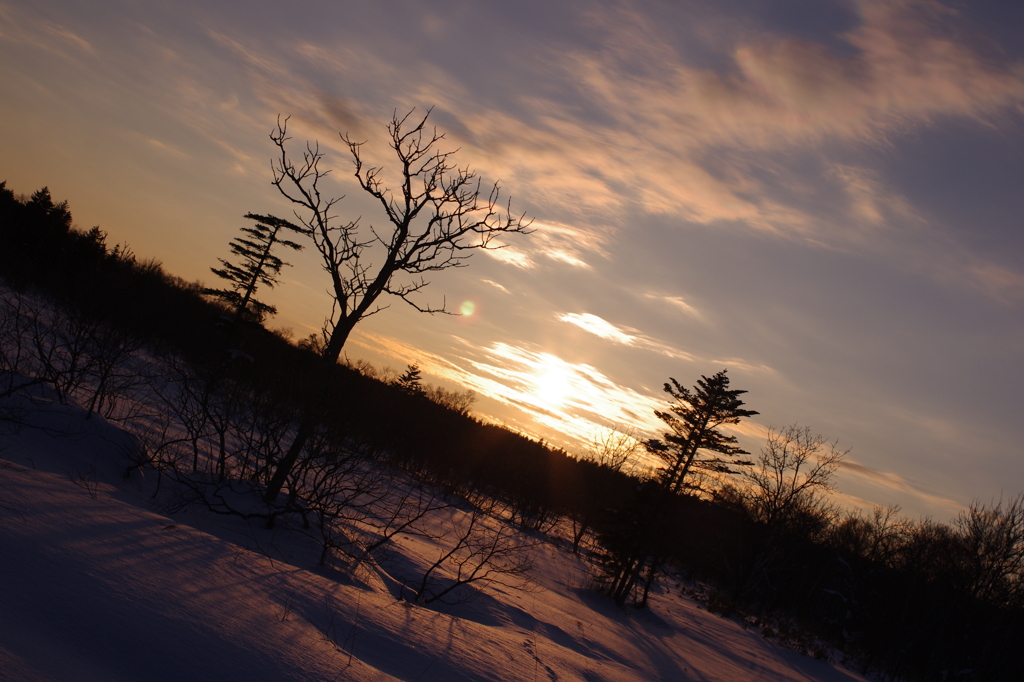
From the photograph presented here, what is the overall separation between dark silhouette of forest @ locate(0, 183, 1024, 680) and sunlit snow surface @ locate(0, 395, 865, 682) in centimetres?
123

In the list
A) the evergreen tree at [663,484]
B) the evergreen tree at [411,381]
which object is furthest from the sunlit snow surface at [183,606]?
the evergreen tree at [411,381]

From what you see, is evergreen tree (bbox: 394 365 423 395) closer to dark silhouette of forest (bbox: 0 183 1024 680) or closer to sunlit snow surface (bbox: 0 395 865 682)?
dark silhouette of forest (bbox: 0 183 1024 680)

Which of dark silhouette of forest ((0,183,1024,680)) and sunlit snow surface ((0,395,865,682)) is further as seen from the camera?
dark silhouette of forest ((0,183,1024,680))

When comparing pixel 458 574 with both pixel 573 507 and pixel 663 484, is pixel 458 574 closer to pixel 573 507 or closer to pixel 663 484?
pixel 663 484

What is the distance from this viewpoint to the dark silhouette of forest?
10.9m

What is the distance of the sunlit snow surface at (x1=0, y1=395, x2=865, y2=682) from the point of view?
3.21 meters

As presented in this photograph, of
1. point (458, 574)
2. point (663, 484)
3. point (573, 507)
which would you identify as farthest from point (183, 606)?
point (573, 507)

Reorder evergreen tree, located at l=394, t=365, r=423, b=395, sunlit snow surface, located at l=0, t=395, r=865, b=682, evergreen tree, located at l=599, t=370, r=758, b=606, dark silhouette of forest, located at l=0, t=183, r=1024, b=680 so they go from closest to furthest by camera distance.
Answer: sunlit snow surface, located at l=0, t=395, r=865, b=682 → dark silhouette of forest, located at l=0, t=183, r=1024, b=680 → evergreen tree, located at l=599, t=370, r=758, b=606 → evergreen tree, located at l=394, t=365, r=423, b=395

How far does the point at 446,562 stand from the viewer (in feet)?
41.5

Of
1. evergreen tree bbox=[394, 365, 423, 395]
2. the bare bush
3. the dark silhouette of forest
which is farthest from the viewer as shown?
evergreen tree bbox=[394, 365, 423, 395]

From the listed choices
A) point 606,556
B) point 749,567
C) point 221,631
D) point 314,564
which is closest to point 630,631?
point 606,556

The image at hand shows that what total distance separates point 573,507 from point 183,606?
1457 inches

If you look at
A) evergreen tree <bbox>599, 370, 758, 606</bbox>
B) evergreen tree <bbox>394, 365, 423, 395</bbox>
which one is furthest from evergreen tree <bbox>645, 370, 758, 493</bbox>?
evergreen tree <bbox>394, 365, 423, 395</bbox>

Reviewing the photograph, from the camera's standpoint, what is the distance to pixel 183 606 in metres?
3.97
